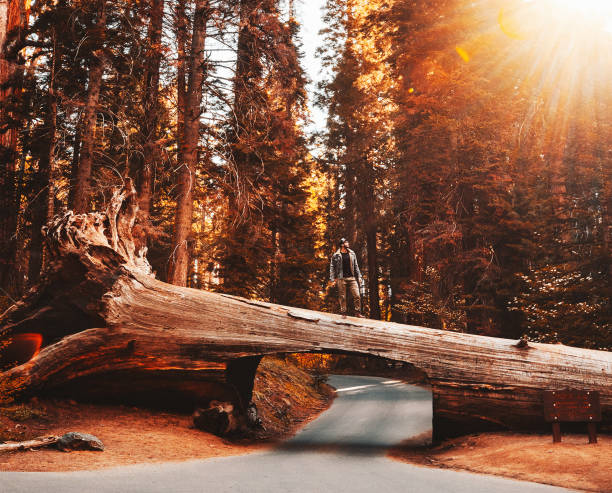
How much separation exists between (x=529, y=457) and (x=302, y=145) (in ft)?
75.0

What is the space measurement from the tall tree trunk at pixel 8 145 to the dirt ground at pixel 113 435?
764 cm

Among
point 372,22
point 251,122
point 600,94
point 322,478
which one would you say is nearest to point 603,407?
point 322,478

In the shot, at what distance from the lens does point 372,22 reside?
23812 mm

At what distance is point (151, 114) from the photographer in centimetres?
1548

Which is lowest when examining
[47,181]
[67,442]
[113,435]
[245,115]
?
[113,435]

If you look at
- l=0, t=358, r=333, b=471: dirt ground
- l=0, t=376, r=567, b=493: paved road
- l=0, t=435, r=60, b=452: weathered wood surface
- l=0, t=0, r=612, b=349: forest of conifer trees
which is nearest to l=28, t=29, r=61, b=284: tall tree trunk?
l=0, t=0, r=612, b=349: forest of conifer trees

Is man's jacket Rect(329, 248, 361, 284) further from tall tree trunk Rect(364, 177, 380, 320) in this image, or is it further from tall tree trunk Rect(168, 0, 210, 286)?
tall tree trunk Rect(364, 177, 380, 320)

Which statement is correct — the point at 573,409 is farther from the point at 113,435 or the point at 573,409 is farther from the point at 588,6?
the point at 588,6

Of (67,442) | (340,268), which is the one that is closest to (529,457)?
(340,268)

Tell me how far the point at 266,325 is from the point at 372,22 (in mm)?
19698

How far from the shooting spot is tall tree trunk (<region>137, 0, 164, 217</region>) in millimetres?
15133

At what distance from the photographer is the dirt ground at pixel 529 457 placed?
6.41m

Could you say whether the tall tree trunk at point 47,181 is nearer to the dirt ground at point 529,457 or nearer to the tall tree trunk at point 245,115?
the tall tree trunk at point 245,115

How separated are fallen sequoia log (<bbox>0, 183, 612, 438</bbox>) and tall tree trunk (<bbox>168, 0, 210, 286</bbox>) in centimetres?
301
